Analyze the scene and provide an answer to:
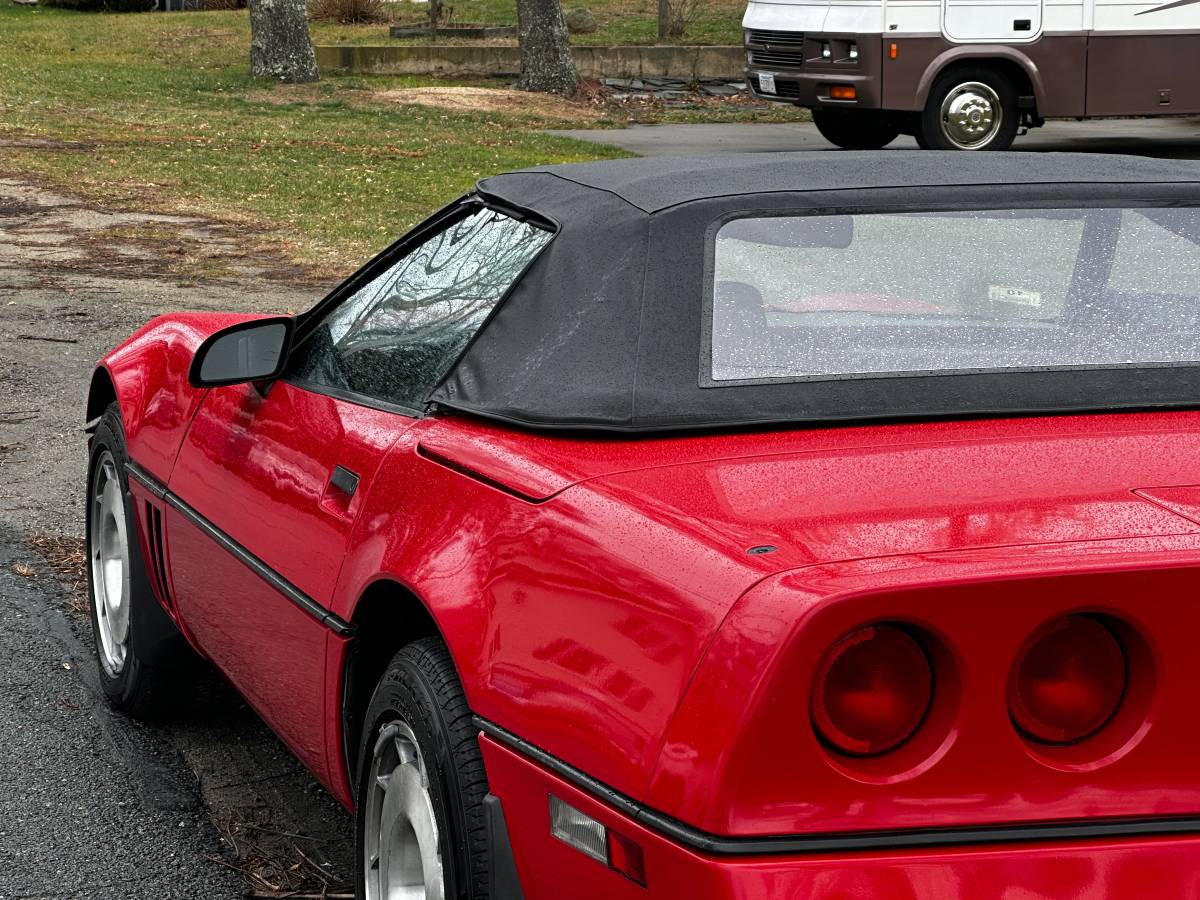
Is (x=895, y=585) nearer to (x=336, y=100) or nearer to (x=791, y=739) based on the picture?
(x=791, y=739)

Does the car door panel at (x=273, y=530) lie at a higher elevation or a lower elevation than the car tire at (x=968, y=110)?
lower

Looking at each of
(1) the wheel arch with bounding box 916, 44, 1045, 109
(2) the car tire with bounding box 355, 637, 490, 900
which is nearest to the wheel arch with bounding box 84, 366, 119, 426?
(2) the car tire with bounding box 355, 637, 490, 900

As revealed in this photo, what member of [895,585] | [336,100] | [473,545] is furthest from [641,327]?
[336,100]

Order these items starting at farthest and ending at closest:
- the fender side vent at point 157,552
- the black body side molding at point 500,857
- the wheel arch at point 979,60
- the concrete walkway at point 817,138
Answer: the concrete walkway at point 817,138 < the wheel arch at point 979,60 < the fender side vent at point 157,552 < the black body side molding at point 500,857

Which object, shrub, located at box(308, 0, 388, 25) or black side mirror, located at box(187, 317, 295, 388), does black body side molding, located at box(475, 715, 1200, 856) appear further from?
shrub, located at box(308, 0, 388, 25)

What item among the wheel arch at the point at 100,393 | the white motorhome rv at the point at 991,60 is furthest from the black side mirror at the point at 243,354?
the white motorhome rv at the point at 991,60

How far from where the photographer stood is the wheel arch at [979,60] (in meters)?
16.4

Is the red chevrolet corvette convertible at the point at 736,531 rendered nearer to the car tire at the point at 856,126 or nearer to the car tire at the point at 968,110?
the car tire at the point at 968,110

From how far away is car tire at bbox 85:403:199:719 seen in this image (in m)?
4.21

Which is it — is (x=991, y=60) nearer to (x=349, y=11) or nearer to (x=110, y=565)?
(x=110, y=565)

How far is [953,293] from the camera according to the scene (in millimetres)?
3020

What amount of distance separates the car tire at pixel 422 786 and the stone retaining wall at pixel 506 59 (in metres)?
26.5

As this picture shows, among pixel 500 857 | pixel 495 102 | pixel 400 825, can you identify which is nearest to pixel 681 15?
pixel 495 102

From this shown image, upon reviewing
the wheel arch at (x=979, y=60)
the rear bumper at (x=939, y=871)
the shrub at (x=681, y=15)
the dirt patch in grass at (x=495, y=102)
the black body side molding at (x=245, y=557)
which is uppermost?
the shrub at (x=681, y=15)
